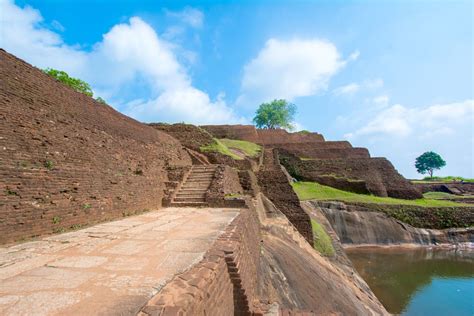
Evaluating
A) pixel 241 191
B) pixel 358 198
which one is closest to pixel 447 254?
pixel 358 198

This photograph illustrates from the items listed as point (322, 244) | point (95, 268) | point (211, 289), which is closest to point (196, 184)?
point (322, 244)

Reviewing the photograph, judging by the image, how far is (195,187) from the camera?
902 cm

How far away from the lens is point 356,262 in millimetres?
14797

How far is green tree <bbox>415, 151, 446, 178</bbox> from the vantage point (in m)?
54.1

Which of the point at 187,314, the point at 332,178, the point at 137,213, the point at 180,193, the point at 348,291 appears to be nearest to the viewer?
the point at 187,314

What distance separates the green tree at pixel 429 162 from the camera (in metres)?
54.1

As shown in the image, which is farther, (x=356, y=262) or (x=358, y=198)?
(x=358, y=198)

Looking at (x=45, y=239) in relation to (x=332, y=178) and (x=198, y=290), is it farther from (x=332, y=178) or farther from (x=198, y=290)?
(x=332, y=178)

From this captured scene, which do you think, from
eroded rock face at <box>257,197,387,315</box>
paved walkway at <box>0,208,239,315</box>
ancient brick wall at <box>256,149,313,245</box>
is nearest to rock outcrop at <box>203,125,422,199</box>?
ancient brick wall at <box>256,149,313,245</box>

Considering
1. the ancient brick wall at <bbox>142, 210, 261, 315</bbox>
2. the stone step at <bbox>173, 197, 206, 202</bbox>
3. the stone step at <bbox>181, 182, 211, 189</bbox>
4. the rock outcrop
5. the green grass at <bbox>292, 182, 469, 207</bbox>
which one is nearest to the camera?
the ancient brick wall at <bbox>142, 210, 261, 315</bbox>

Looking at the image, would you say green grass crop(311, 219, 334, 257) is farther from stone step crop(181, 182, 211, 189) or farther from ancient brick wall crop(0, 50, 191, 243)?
ancient brick wall crop(0, 50, 191, 243)

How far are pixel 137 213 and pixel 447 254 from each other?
19.4 m

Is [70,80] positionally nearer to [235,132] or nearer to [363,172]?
[235,132]

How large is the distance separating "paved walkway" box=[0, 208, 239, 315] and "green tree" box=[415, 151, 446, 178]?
65.2m
